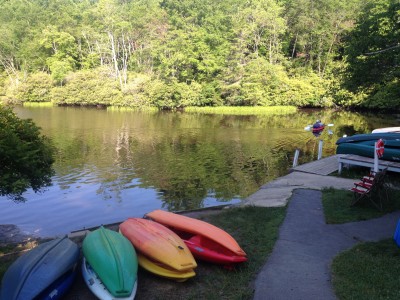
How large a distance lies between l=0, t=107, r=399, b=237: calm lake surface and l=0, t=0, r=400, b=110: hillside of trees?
39.3ft

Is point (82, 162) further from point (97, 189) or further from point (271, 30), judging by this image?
point (271, 30)

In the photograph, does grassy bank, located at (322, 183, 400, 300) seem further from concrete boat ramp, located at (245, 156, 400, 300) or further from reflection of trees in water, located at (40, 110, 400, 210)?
reflection of trees in water, located at (40, 110, 400, 210)

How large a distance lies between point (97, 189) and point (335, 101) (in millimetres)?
37774

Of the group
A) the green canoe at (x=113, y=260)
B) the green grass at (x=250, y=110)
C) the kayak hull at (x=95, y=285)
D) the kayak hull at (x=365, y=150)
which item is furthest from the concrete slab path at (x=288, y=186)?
the green grass at (x=250, y=110)

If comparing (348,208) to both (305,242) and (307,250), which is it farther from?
(307,250)

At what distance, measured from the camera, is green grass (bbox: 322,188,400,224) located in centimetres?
777

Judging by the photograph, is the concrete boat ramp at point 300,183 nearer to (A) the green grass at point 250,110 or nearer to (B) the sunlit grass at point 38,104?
(A) the green grass at point 250,110

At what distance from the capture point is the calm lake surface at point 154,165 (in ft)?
40.5

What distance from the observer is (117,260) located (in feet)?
17.1

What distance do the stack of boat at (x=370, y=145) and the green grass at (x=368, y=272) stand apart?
229 inches

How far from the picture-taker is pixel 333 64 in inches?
1893

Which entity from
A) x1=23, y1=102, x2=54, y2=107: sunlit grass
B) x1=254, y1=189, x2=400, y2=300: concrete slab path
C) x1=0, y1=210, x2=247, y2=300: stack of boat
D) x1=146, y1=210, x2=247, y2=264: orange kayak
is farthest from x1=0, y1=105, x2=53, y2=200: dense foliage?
x1=23, y1=102, x2=54, y2=107: sunlit grass

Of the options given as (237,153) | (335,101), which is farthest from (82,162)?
(335,101)

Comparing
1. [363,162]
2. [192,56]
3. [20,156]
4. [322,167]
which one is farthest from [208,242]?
[192,56]
